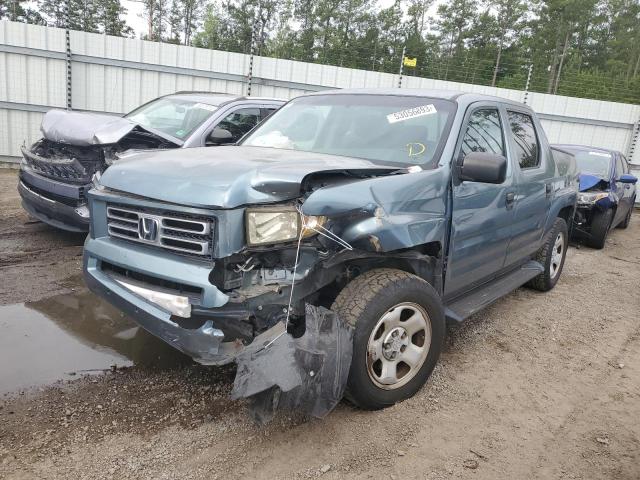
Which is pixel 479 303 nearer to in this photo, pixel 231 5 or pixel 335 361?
pixel 335 361

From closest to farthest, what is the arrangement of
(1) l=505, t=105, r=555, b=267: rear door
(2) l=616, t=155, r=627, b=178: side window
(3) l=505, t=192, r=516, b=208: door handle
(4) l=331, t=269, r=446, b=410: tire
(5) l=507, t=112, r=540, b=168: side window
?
(4) l=331, t=269, r=446, b=410: tire, (3) l=505, t=192, r=516, b=208: door handle, (1) l=505, t=105, r=555, b=267: rear door, (5) l=507, t=112, r=540, b=168: side window, (2) l=616, t=155, r=627, b=178: side window

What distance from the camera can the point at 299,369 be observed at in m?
2.33

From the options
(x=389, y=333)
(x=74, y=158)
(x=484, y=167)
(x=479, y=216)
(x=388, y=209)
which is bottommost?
(x=389, y=333)

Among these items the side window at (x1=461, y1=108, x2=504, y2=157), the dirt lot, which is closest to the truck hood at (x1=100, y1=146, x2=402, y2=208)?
the side window at (x1=461, y1=108, x2=504, y2=157)

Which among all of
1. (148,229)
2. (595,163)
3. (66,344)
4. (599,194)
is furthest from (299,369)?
(595,163)

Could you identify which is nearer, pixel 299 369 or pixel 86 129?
pixel 299 369

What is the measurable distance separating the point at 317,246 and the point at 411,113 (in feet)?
5.02

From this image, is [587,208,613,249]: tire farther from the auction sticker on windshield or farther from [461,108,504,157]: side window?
the auction sticker on windshield

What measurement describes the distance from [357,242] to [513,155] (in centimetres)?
216

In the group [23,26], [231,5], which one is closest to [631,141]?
[23,26]

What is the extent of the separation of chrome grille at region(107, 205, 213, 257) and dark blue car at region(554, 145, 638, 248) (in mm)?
7002

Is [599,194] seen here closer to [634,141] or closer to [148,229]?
[148,229]

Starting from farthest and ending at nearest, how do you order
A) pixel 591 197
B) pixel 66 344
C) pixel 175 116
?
pixel 591 197 < pixel 175 116 < pixel 66 344

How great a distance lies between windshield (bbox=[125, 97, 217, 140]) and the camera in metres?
6.00
